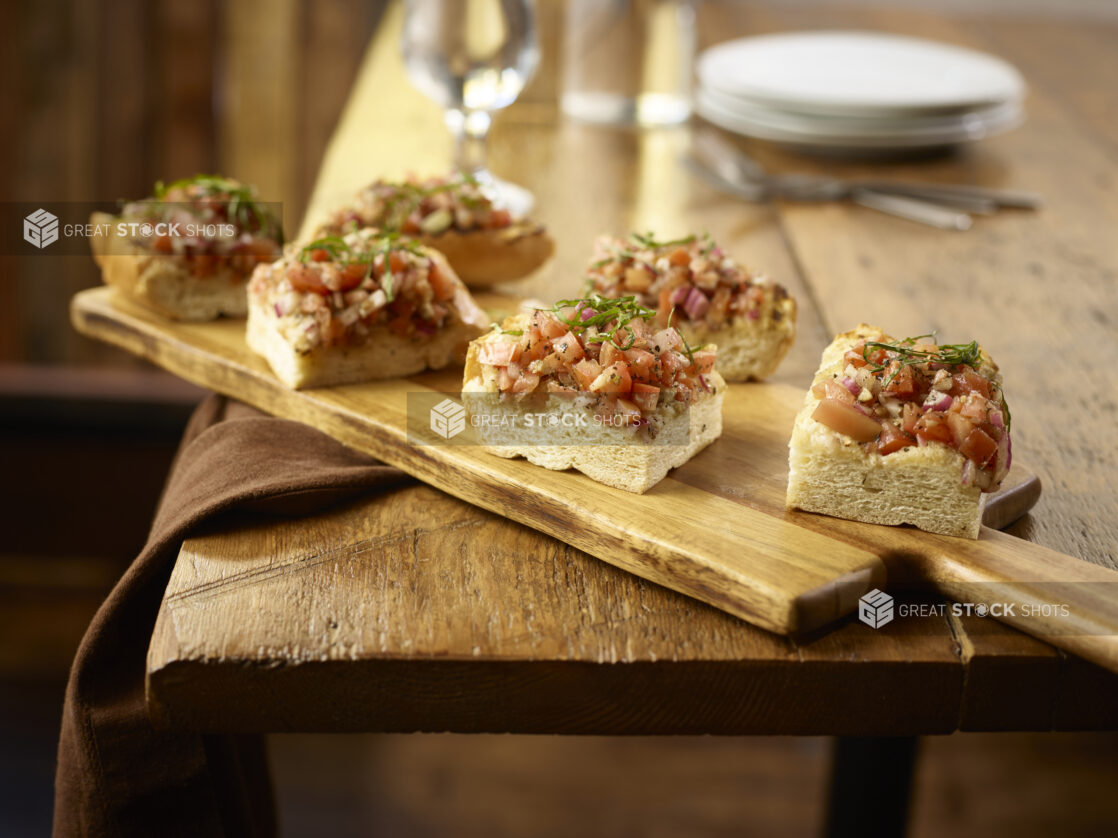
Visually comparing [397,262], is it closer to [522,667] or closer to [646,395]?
[646,395]

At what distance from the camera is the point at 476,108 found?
2.60 meters

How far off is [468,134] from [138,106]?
214 cm

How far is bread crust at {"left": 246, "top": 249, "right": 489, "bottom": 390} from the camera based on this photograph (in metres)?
1.75

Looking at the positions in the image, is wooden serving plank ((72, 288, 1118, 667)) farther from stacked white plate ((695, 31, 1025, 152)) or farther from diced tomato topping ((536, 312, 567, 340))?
stacked white plate ((695, 31, 1025, 152))

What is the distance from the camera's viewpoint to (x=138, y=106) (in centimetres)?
429

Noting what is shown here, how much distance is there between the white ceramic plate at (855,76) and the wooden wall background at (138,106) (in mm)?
1853

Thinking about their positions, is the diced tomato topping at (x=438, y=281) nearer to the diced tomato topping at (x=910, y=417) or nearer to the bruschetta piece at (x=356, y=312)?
the bruschetta piece at (x=356, y=312)

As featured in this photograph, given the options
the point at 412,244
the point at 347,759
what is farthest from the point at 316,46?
the point at 412,244

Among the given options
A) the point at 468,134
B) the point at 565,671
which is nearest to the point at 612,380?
the point at 565,671

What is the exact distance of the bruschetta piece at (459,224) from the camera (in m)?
2.07

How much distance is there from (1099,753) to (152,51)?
3929 millimetres

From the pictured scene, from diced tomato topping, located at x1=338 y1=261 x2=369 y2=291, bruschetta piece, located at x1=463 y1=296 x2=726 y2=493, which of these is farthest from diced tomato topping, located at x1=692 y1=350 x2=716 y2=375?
diced tomato topping, located at x1=338 y1=261 x2=369 y2=291

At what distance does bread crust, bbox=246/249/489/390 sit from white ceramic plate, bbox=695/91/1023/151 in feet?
4.67
